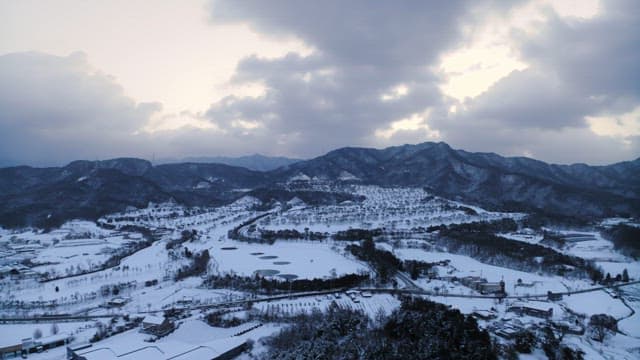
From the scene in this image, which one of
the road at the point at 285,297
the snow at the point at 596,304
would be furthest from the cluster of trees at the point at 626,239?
the snow at the point at 596,304

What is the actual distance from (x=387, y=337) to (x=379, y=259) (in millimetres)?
15329

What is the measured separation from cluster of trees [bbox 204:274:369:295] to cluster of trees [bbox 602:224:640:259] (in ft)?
80.9

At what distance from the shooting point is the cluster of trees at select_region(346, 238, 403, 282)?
28844 mm

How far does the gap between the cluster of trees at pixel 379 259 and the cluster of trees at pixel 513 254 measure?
7.65 meters

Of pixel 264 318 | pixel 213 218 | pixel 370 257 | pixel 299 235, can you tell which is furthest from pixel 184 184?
pixel 264 318

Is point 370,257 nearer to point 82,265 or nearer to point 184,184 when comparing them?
point 82,265

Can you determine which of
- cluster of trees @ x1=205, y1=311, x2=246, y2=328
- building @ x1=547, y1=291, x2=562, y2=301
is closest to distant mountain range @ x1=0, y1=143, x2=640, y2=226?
building @ x1=547, y1=291, x2=562, y2=301

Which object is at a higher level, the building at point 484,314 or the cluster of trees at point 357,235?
the cluster of trees at point 357,235

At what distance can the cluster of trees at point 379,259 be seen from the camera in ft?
94.6

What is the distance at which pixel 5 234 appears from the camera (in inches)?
2023

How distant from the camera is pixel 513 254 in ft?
113

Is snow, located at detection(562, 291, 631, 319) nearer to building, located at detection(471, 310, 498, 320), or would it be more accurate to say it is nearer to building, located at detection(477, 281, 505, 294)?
building, located at detection(477, 281, 505, 294)

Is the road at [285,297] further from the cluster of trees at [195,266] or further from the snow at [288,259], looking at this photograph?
the cluster of trees at [195,266]

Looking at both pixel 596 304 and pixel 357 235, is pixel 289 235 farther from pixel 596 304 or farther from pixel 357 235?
pixel 596 304
